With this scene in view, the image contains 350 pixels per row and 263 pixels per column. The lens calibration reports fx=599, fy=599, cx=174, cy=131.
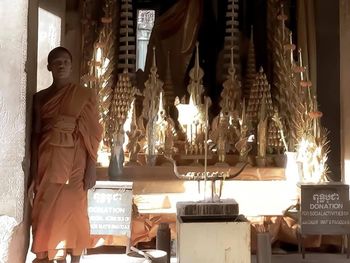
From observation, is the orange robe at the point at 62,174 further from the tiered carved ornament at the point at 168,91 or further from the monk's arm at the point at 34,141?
the tiered carved ornament at the point at 168,91

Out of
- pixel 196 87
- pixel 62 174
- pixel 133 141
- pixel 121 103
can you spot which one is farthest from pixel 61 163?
pixel 196 87

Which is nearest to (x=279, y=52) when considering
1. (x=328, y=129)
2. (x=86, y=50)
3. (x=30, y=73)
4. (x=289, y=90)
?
(x=289, y=90)

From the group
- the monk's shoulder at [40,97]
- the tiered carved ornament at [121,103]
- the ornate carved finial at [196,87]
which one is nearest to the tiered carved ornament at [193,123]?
the ornate carved finial at [196,87]

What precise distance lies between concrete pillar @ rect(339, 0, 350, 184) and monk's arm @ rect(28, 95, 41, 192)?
13.2 feet

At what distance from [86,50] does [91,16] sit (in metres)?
0.50

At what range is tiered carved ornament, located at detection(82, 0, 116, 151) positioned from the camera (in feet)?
22.9

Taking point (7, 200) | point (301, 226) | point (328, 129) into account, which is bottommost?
point (301, 226)

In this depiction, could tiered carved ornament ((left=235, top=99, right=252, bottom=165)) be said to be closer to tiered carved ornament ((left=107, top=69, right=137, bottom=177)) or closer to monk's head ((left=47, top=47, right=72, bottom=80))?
tiered carved ornament ((left=107, top=69, right=137, bottom=177))

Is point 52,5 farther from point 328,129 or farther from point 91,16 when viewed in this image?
point 328,129

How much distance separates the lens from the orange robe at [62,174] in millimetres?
4070

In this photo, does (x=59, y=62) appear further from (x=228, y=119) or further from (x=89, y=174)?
(x=228, y=119)

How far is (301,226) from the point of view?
576cm

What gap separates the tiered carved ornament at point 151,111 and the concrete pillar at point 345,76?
216cm

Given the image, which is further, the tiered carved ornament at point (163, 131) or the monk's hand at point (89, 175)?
the tiered carved ornament at point (163, 131)
